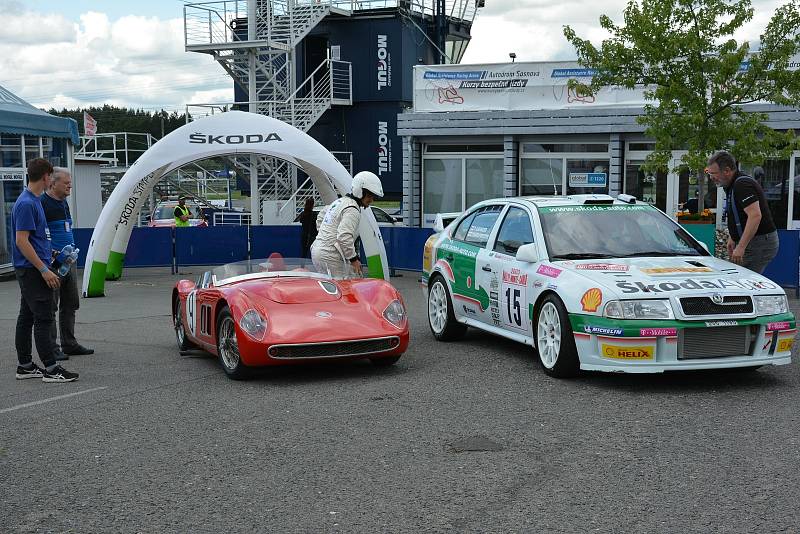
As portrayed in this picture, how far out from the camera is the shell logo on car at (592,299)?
7.60 metres

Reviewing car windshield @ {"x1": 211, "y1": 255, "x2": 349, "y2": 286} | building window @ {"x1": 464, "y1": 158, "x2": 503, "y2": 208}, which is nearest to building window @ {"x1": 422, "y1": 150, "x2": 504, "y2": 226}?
building window @ {"x1": 464, "y1": 158, "x2": 503, "y2": 208}

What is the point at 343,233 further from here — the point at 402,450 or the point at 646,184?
the point at 646,184

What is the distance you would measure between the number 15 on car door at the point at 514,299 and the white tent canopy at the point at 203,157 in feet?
24.1

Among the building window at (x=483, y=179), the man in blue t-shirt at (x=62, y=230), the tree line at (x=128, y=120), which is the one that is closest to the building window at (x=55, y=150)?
the building window at (x=483, y=179)

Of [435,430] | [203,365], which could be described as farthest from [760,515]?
[203,365]

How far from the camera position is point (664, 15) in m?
16.1

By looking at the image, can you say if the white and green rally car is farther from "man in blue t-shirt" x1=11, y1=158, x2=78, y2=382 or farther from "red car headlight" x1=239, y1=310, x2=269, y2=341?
"man in blue t-shirt" x1=11, y1=158, x2=78, y2=382

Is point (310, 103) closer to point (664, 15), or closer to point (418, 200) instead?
point (418, 200)

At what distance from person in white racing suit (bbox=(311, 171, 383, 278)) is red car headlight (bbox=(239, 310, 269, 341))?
65.3 inches

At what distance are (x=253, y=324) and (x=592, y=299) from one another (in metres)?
2.75

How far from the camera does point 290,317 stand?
8.38m

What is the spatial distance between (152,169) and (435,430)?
11.0 meters

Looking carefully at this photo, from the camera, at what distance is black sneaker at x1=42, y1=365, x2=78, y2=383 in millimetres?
8570

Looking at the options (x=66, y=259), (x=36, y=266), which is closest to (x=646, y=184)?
(x=66, y=259)
